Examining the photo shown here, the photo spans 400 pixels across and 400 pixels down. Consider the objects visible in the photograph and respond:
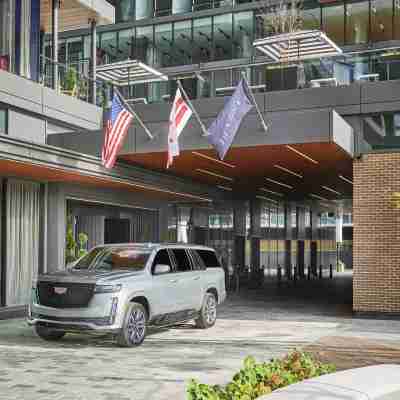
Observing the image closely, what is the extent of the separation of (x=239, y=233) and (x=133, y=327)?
21.5 meters

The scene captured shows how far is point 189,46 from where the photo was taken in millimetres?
42344

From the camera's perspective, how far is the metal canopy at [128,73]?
25.1 m

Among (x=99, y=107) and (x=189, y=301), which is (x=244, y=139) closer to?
(x=189, y=301)

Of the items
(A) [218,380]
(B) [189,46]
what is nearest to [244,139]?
(A) [218,380]

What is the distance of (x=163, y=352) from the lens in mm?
12742

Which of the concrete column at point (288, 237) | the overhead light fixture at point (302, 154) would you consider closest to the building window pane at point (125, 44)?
the concrete column at point (288, 237)

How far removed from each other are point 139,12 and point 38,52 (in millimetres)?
23412

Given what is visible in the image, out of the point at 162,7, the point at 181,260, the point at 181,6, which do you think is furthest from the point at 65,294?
the point at 162,7

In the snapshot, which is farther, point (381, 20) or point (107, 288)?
point (381, 20)

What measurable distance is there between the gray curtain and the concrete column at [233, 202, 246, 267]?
15253 mm

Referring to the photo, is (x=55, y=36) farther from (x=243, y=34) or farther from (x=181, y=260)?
(x=243, y=34)

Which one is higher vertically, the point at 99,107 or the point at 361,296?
the point at 99,107

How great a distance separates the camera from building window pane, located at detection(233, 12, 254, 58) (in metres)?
41.1

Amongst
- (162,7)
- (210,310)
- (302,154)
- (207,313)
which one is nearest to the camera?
(207,313)
